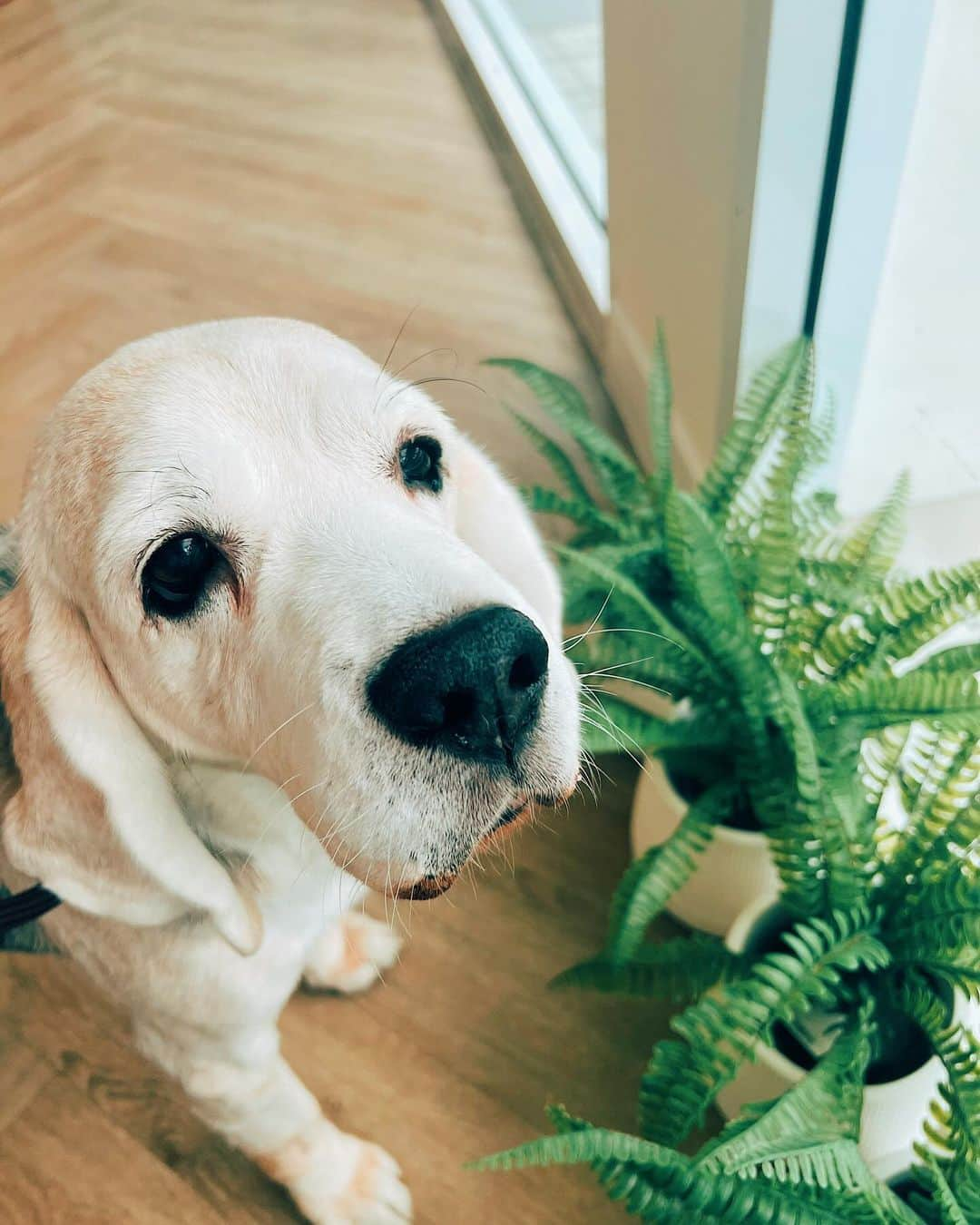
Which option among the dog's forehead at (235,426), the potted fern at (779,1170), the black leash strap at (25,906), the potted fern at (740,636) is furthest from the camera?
the potted fern at (740,636)

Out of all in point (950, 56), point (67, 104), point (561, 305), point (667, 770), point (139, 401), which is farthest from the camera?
point (67, 104)

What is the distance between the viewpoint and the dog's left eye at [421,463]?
1.17 meters

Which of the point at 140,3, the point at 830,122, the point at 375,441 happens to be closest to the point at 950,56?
the point at 830,122

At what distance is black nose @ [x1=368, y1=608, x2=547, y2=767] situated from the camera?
0.87 m

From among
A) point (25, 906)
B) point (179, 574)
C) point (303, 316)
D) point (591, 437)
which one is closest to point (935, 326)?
point (591, 437)

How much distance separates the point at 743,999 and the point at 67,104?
4953 millimetres

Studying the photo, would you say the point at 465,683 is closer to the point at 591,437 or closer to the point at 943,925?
the point at 943,925

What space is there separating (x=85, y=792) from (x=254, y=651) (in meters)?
0.26

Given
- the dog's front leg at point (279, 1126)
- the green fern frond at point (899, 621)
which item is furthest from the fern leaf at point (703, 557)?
the dog's front leg at point (279, 1126)

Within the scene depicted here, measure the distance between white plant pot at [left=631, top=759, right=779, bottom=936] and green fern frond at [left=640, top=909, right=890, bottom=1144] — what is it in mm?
284

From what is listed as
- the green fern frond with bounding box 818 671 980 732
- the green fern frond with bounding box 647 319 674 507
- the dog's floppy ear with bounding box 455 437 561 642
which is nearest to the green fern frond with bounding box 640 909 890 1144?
the green fern frond with bounding box 818 671 980 732

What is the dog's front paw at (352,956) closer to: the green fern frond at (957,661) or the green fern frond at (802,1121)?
A: the green fern frond at (802,1121)

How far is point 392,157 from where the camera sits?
12.9 feet

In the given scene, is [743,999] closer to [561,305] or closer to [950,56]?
[950,56]
